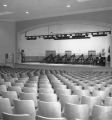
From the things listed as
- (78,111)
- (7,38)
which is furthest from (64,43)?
(78,111)

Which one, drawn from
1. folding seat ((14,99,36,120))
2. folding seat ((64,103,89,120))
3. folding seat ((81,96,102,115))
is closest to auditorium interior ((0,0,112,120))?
folding seat ((81,96,102,115))

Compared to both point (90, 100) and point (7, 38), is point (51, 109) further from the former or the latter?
point (7, 38)

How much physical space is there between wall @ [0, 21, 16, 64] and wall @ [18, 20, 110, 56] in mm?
921

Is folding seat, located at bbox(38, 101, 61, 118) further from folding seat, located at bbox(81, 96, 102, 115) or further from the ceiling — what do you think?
the ceiling

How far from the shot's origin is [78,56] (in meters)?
25.6

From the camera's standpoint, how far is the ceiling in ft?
52.2

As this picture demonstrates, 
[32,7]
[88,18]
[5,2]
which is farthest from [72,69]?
[5,2]

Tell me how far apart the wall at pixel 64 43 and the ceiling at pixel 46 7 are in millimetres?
2929

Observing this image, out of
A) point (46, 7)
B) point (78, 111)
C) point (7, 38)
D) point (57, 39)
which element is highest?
point (46, 7)

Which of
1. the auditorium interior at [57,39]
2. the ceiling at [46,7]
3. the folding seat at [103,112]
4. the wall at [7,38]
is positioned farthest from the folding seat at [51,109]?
the wall at [7,38]

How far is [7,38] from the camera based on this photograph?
23391mm

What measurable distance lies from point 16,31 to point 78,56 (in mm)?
7510

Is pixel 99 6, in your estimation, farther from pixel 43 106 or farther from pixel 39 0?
pixel 43 106

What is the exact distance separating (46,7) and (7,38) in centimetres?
748
